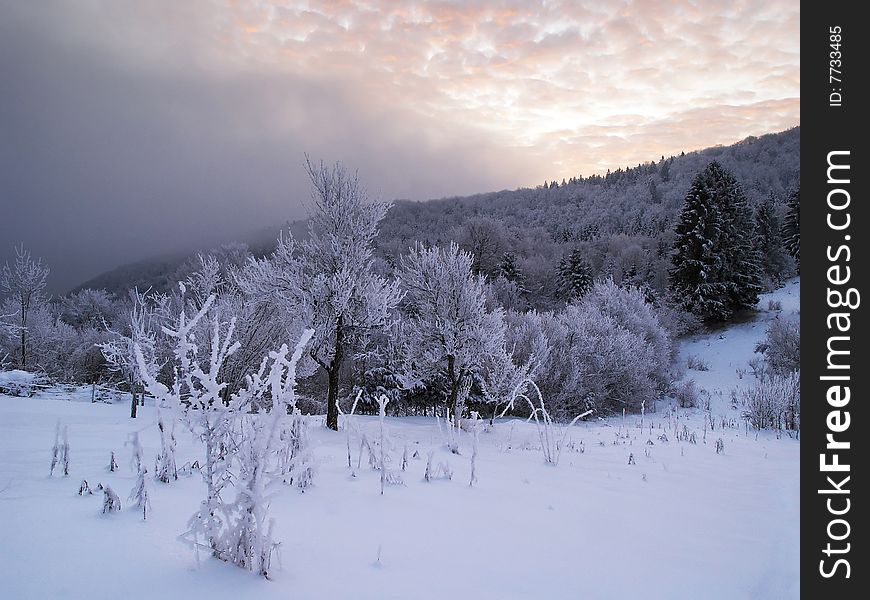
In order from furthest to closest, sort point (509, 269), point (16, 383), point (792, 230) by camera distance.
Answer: point (509, 269), point (792, 230), point (16, 383)

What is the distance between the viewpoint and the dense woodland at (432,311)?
14.4 meters

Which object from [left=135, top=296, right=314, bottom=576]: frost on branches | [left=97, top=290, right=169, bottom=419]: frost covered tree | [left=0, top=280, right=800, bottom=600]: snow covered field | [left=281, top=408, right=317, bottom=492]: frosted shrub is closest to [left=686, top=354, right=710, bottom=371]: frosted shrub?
[left=0, top=280, right=800, bottom=600]: snow covered field

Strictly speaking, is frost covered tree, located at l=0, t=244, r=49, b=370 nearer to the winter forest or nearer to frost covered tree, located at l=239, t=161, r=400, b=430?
the winter forest

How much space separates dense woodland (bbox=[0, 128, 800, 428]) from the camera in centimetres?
1441

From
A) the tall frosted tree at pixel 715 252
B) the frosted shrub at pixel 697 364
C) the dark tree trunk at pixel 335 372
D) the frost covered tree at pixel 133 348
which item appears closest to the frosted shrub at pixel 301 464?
the frost covered tree at pixel 133 348

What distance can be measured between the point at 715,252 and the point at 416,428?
3012cm

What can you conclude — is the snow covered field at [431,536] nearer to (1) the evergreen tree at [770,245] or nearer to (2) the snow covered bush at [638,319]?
(2) the snow covered bush at [638,319]

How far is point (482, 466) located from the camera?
5.41 m

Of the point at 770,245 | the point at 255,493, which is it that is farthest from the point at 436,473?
the point at 770,245

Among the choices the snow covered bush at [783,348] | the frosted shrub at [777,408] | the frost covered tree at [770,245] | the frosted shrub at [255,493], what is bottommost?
the frosted shrub at [777,408]

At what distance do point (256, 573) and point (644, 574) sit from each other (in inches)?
80.9
